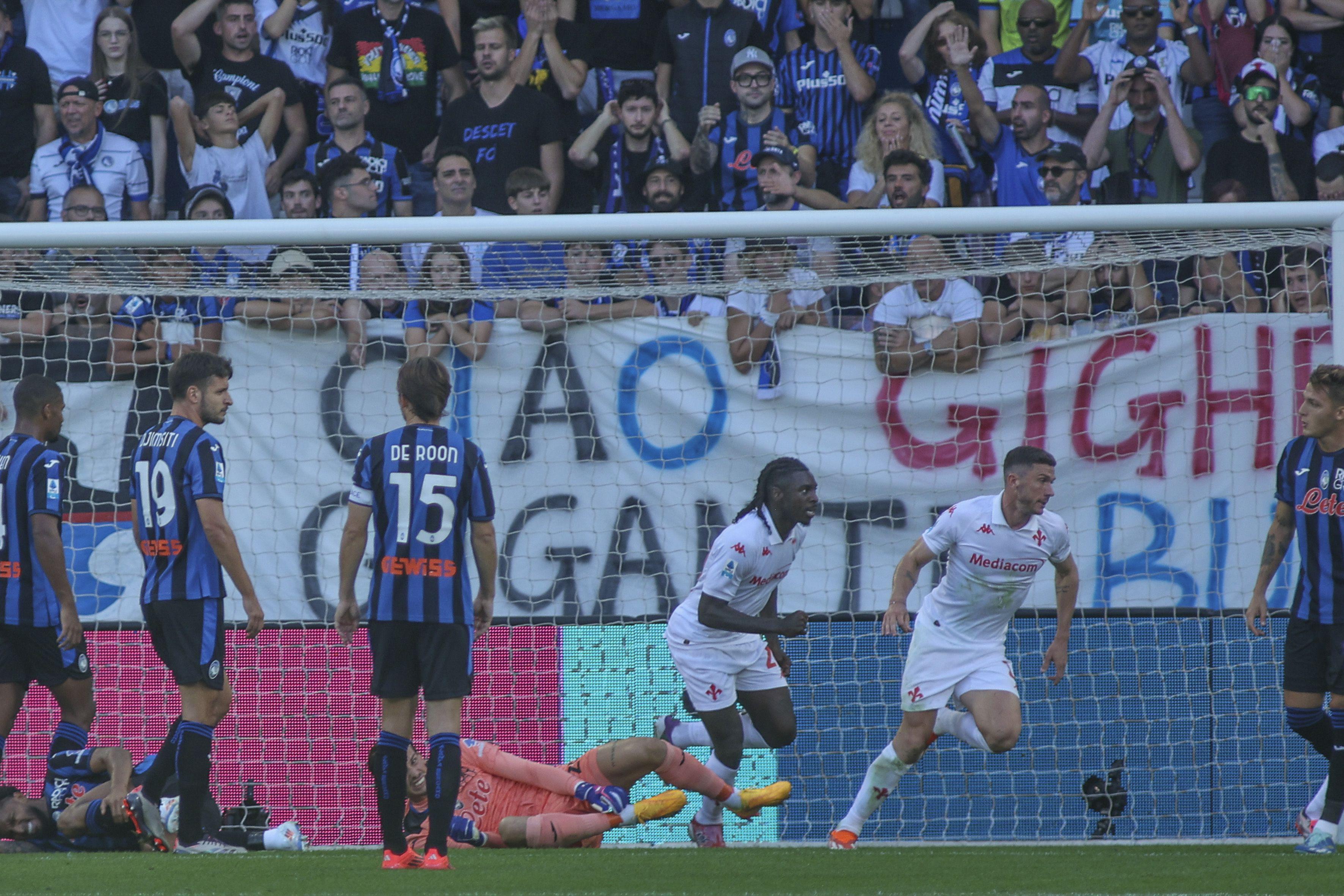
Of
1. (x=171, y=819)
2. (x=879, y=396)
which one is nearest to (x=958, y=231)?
(x=879, y=396)

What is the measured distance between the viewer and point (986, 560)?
6055mm

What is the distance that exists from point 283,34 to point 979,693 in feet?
22.2

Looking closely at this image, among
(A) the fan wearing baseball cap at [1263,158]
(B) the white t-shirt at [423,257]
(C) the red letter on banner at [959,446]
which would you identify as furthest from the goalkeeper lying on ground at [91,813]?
(A) the fan wearing baseball cap at [1263,158]

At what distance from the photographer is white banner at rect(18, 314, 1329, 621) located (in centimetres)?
713

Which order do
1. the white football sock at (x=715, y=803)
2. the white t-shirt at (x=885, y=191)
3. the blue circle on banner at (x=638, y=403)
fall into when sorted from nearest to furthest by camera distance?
the white football sock at (x=715, y=803)
the blue circle on banner at (x=638, y=403)
the white t-shirt at (x=885, y=191)

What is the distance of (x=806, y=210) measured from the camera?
21.0 feet

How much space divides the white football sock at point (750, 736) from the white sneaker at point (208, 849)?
2.34 meters

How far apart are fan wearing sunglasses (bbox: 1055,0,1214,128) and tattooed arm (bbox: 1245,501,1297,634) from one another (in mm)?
4143

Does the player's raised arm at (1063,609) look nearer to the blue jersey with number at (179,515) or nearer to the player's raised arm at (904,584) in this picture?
the player's raised arm at (904,584)

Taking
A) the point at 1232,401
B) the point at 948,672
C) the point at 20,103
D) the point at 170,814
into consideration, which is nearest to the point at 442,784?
the point at 170,814

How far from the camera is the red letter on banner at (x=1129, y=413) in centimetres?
716

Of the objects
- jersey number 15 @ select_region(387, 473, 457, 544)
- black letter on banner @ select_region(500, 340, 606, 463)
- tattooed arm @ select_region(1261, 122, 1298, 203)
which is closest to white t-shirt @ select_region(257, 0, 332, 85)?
black letter on banner @ select_region(500, 340, 606, 463)

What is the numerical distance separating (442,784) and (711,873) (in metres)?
1.03

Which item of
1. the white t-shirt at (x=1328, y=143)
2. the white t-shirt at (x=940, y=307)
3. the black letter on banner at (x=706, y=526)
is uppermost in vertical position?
the white t-shirt at (x=1328, y=143)
